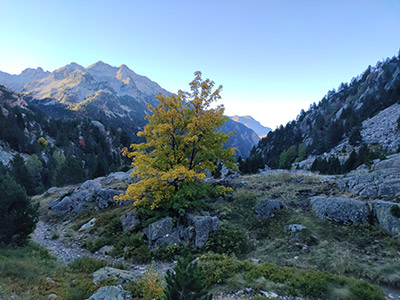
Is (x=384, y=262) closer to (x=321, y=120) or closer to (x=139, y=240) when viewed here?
(x=139, y=240)

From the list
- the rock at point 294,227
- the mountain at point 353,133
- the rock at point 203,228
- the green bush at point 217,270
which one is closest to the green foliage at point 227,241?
the rock at point 203,228

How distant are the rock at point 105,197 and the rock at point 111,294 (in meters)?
15.1

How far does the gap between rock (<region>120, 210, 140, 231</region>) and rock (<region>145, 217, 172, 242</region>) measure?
1.64m

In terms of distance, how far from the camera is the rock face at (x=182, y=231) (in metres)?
12.3


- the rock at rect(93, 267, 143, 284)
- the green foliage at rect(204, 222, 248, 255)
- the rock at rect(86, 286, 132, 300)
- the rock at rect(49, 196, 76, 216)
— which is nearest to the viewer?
the rock at rect(86, 286, 132, 300)

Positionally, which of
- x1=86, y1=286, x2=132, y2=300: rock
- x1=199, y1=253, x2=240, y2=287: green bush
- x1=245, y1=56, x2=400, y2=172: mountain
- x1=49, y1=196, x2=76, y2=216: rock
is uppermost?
x1=245, y1=56, x2=400, y2=172: mountain

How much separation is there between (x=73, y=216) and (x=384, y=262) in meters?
24.8

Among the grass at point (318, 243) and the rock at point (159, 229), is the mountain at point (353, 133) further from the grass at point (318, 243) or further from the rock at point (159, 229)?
the rock at point (159, 229)

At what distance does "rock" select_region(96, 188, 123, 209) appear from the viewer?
67.8ft

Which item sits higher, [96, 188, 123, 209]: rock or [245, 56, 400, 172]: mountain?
[245, 56, 400, 172]: mountain

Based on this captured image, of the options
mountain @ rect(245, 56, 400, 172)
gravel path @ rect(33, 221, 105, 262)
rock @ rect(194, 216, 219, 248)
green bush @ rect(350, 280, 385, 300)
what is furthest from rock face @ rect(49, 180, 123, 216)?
mountain @ rect(245, 56, 400, 172)

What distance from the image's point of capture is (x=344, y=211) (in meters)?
12.5

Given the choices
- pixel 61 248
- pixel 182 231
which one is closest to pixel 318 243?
pixel 182 231

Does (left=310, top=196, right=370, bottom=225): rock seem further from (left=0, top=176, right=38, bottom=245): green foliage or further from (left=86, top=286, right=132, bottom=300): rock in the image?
(left=0, top=176, right=38, bottom=245): green foliage
